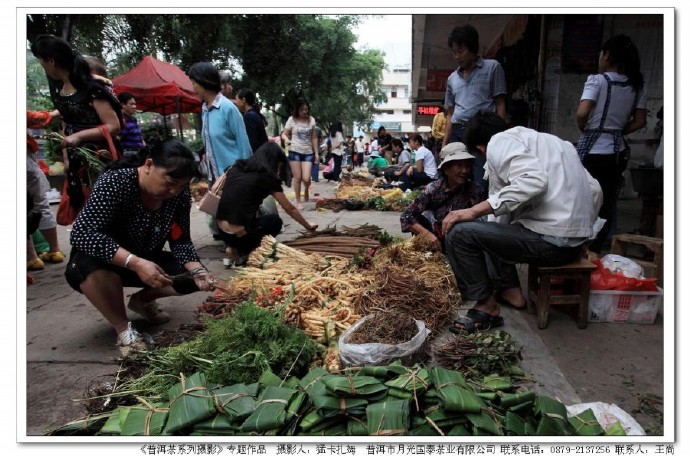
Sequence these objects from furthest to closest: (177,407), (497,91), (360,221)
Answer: (360,221)
(497,91)
(177,407)

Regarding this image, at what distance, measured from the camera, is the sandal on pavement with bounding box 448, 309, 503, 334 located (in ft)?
9.31

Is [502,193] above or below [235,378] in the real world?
above

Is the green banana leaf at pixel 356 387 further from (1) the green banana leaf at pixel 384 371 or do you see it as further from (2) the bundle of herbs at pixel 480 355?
(2) the bundle of herbs at pixel 480 355

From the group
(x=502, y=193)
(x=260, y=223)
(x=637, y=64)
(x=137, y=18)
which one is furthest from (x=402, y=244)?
(x=137, y=18)

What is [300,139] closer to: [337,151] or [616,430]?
A: [337,151]

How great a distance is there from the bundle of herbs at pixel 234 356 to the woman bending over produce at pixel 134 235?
41 cm

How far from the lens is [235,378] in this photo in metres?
2.08

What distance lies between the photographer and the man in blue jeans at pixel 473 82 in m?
4.18

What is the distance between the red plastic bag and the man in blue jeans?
1.49 metres

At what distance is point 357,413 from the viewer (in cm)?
174

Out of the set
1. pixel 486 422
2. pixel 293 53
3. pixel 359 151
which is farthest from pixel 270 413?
pixel 359 151

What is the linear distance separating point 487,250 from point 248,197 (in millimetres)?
2435
